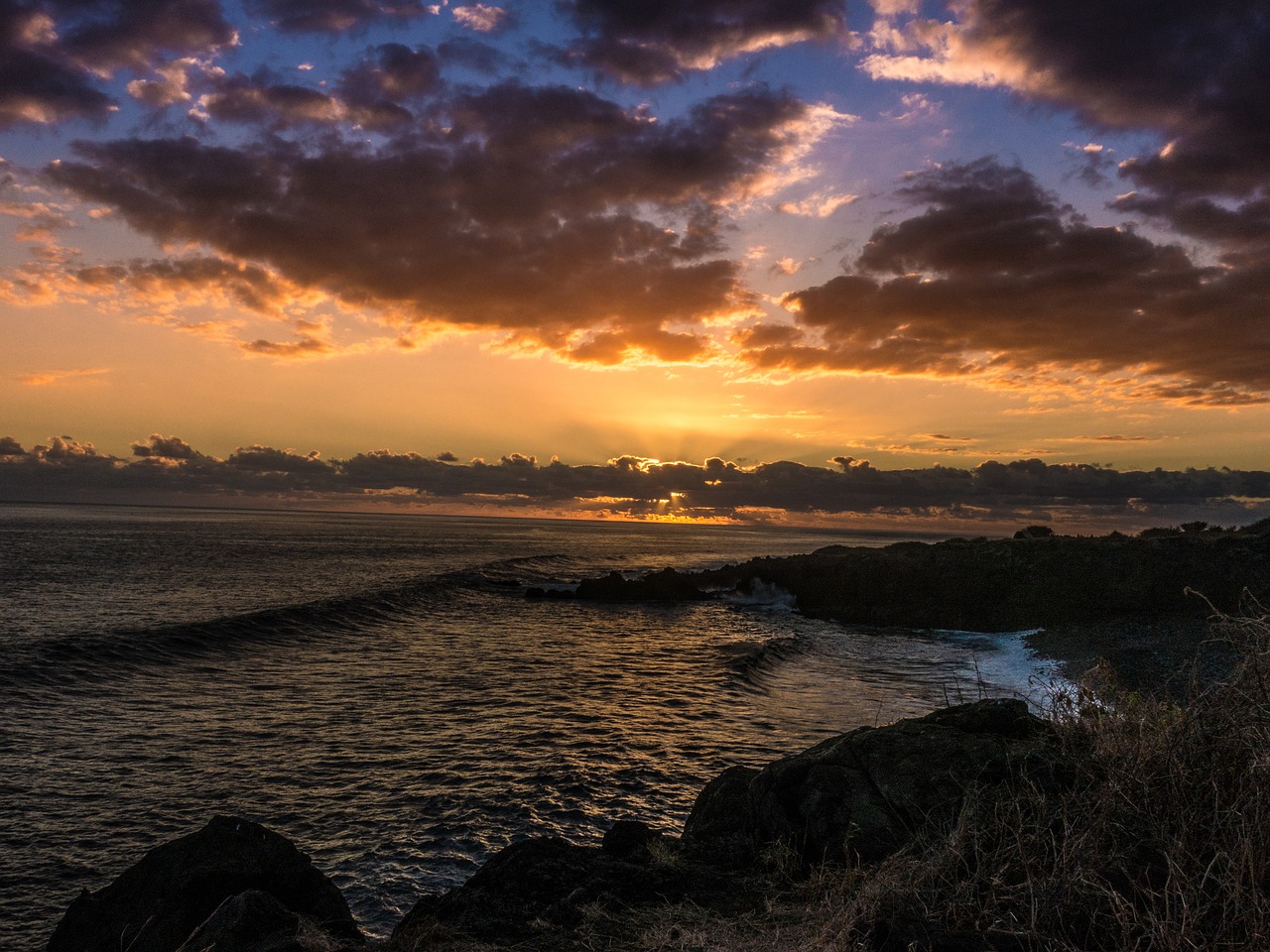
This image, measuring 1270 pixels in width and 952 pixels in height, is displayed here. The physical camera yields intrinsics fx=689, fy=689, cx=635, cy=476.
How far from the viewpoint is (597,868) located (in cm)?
882

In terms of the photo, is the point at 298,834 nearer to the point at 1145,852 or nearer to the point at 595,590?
the point at 1145,852

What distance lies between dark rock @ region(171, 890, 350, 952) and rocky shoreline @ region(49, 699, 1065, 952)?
0.01 metres

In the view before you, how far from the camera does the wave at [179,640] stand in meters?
25.9

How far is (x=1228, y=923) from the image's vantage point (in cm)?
454

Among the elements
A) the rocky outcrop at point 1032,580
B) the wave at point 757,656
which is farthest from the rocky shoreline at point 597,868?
the rocky outcrop at point 1032,580

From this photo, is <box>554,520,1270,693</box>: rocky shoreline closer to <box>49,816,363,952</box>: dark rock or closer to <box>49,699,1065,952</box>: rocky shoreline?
<box>49,699,1065,952</box>: rocky shoreline

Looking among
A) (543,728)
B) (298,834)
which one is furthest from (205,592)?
(298,834)

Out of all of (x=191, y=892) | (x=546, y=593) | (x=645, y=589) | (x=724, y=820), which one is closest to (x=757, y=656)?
(x=724, y=820)

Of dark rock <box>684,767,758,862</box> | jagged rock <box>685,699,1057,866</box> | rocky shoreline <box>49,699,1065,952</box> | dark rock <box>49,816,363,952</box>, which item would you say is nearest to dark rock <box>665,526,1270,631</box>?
jagged rock <box>685,699,1057,866</box>

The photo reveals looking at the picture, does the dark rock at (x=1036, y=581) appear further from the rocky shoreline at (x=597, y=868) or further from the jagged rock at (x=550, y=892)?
the jagged rock at (x=550, y=892)

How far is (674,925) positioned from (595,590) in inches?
2087

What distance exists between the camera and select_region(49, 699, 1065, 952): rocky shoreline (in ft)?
23.6

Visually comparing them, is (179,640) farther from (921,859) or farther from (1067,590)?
(1067,590)

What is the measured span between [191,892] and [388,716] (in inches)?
522
